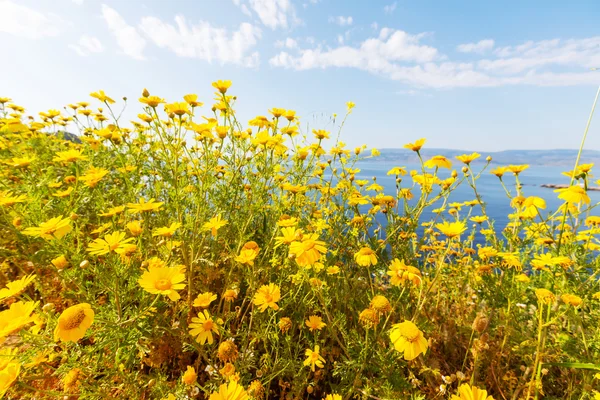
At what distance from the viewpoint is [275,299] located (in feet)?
4.91

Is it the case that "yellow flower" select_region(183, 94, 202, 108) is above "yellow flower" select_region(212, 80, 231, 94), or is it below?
below

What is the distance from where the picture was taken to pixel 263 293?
152 cm

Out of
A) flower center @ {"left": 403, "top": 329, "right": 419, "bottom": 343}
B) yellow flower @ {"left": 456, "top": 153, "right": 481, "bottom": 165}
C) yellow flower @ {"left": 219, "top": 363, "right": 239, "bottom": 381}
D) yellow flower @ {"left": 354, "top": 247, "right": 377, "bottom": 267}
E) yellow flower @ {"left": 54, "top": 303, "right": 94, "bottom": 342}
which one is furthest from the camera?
yellow flower @ {"left": 456, "top": 153, "right": 481, "bottom": 165}

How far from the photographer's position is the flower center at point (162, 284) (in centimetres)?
121

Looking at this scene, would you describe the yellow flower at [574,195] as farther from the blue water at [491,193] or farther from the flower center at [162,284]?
the flower center at [162,284]

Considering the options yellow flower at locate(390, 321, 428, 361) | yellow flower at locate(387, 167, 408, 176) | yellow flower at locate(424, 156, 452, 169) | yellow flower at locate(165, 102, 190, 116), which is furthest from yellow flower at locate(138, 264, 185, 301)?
yellow flower at locate(387, 167, 408, 176)

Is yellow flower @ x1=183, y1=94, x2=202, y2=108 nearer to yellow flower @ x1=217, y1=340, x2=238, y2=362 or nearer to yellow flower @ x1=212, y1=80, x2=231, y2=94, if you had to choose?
yellow flower @ x1=212, y1=80, x2=231, y2=94

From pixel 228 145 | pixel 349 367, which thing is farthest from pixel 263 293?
pixel 228 145

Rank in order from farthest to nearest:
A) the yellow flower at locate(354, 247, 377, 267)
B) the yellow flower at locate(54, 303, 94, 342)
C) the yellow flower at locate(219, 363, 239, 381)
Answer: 1. the yellow flower at locate(354, 247, 377, 267)
2. the yellow flower at locate(219, 363, 239, 381)
3. the yellow flower at locate(54, 303, 94, 342)

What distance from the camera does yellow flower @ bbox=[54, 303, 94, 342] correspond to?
0.98 m

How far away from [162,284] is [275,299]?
0.56m

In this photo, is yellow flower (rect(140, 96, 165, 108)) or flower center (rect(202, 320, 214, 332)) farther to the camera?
yellow flower (rect(140, 96, 165, 108))

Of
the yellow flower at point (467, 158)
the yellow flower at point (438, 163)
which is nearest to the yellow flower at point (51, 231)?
the yellow flower at point (438, 163)

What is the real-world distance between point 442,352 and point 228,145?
217cm
